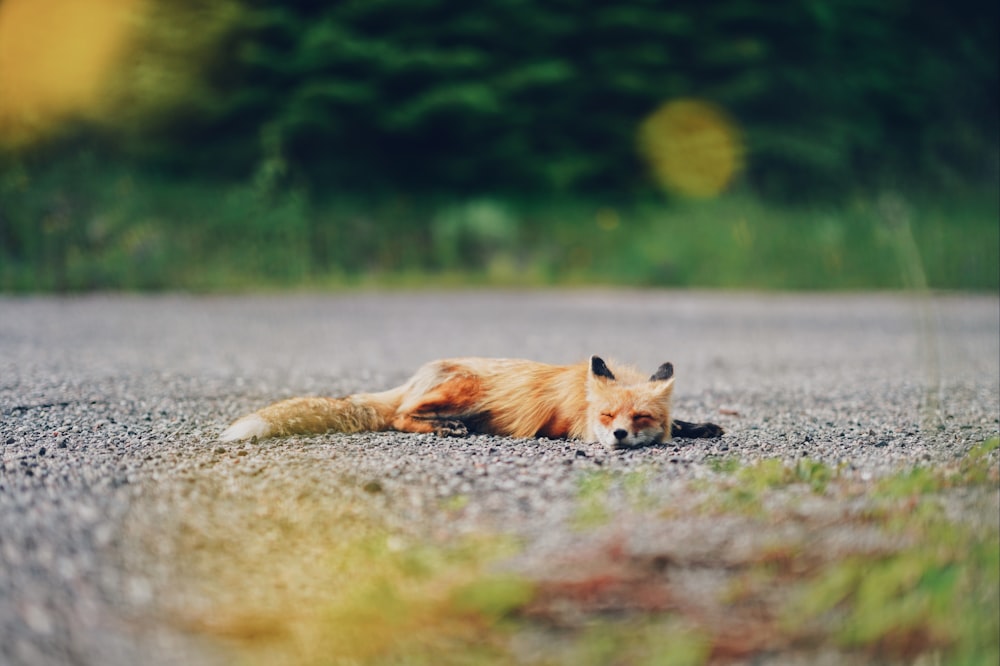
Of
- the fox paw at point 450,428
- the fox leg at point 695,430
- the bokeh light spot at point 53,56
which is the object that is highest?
the bokeh light spot at point 53,56

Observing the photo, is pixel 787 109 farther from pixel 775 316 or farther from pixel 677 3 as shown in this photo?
pixel 775 316

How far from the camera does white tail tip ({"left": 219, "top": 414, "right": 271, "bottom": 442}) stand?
3.90 metres

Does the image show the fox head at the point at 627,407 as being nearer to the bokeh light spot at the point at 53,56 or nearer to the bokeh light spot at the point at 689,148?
the bokeh light spot at the point at 53,56

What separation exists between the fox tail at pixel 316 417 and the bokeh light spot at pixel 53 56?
48.8ft

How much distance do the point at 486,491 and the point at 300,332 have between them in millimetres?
6764

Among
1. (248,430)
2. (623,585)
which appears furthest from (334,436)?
(623,585)

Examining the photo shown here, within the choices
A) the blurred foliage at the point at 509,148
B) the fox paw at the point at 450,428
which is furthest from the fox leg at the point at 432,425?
the blurred foliage at the point at 509,148

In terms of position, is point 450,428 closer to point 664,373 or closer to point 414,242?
point 664,373

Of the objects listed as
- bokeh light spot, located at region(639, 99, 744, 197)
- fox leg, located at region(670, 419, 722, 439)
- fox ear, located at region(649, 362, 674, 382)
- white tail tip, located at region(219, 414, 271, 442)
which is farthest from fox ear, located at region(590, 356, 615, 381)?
bokeh light spot, located at region(639, 99, 744, 197)

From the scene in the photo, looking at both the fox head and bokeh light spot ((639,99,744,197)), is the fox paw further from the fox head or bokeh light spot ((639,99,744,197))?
bokeh light spot ((639,99,744,197))

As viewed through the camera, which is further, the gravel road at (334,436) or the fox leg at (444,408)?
the fox leg at (444,408)

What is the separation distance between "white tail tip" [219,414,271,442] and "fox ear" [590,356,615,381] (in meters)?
1.46

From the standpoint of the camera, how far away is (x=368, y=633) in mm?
2162

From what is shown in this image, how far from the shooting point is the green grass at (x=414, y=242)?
521 inches
